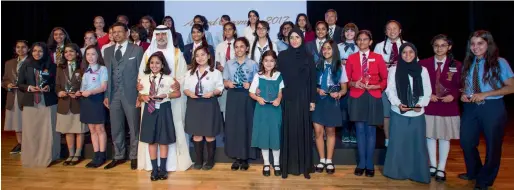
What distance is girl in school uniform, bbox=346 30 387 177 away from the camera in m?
3.79

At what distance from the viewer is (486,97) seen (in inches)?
132

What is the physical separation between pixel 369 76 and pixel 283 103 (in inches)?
31.1

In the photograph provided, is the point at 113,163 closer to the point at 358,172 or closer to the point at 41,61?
the point at 41,61

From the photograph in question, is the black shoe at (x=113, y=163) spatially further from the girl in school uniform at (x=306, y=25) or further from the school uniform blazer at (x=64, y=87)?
the girl in school uniform at (x=306, y=25)

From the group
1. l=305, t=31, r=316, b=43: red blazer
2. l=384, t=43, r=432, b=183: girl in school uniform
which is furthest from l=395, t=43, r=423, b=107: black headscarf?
l=305, t=31, r=316, b=43: red blazer

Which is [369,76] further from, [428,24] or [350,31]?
[428,24]

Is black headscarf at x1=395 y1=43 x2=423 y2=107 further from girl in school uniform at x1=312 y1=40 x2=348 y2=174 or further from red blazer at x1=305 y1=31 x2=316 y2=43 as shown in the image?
red blazer at x1=305 y1=31 x2=316 y2=43

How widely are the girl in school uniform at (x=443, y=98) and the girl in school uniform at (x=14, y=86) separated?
3.95 m

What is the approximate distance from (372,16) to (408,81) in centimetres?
438

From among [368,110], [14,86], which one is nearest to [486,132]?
[368,110]

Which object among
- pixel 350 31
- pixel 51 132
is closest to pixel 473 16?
pixel 350 31

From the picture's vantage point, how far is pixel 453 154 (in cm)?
473

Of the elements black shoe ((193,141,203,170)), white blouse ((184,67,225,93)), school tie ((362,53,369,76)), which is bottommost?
black shoe ((193,141,203,170))

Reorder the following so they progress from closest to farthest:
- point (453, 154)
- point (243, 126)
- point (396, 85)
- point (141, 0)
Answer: point (396, 85) → point (243, 126) → point (453, 154) → point (141, 0)
